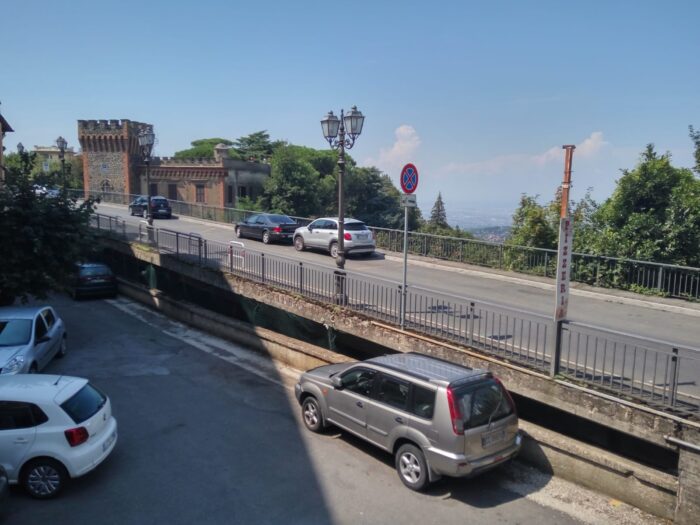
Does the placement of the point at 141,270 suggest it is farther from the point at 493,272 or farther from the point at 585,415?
the point at 585,415

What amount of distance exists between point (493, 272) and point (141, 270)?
1459 cm

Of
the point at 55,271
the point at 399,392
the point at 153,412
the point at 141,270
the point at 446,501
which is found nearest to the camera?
the point at 446,501

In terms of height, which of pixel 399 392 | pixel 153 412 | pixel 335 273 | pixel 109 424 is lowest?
pixel 153 412

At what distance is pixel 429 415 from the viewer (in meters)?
7.46

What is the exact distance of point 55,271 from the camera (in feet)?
52.2

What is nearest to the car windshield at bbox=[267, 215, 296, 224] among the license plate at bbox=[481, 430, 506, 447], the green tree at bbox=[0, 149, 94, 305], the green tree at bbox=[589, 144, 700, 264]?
the green tree at bbox=[0, 149, 94, 305]

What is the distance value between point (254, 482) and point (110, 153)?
194ft

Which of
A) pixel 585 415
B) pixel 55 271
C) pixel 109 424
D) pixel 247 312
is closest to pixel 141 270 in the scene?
pixel 55 271

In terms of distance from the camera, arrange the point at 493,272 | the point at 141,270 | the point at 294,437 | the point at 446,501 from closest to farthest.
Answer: the point at 446,501
the point at 294,437
the point at 493,272
the point at 141,270

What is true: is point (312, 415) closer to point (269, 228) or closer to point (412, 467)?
point (412, 467)

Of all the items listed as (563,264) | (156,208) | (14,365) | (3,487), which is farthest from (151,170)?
(563,264)

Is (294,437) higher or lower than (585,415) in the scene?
lower

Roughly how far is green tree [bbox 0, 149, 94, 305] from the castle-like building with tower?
41.4 metres

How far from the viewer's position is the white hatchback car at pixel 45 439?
24.1ft
